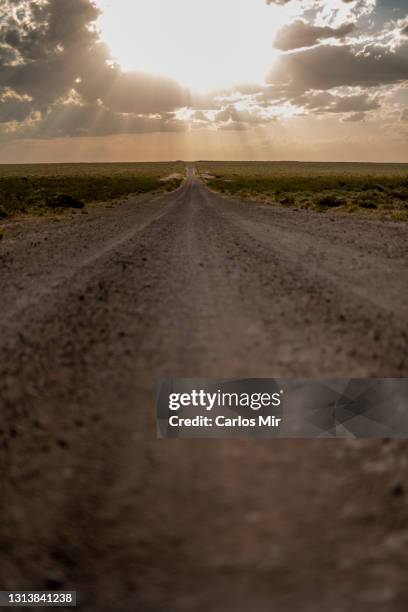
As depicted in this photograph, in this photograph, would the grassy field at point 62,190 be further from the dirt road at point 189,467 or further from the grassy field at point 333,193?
the dirt road at point 189,467

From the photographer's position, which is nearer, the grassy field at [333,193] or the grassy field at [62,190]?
the grassy field at [333,193]

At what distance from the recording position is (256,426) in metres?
3.45

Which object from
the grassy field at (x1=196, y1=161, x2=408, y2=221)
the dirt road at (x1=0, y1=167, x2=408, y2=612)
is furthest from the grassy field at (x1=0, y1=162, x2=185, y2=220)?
the dirt road at (x1=0, y1=167, x2=408, y2=612)

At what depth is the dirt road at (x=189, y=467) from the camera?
2.24m

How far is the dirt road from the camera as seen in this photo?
2244mm

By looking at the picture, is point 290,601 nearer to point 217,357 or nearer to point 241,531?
point 241,531

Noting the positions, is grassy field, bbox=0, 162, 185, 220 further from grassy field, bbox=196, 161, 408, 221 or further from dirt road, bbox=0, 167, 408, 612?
dirt road, bbox=0, 167, 408, 612

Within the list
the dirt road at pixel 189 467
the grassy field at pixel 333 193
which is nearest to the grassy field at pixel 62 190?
the grassy field at pixel 333 193

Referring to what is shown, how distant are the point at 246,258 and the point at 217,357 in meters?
5.32

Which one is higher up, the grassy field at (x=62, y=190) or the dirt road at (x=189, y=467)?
the grassy field at (x=62, y=190)

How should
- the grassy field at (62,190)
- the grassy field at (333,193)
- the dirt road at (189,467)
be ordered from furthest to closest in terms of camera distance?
the grassy field at (62,190) → the grassy field at (333,193) → the dirt road at (189,467)

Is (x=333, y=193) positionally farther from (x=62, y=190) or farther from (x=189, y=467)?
(x=189, y=467)

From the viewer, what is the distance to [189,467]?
2.96 metres

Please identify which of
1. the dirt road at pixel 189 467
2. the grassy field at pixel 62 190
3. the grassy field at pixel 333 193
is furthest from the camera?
the grassy field at pixel 62 190
